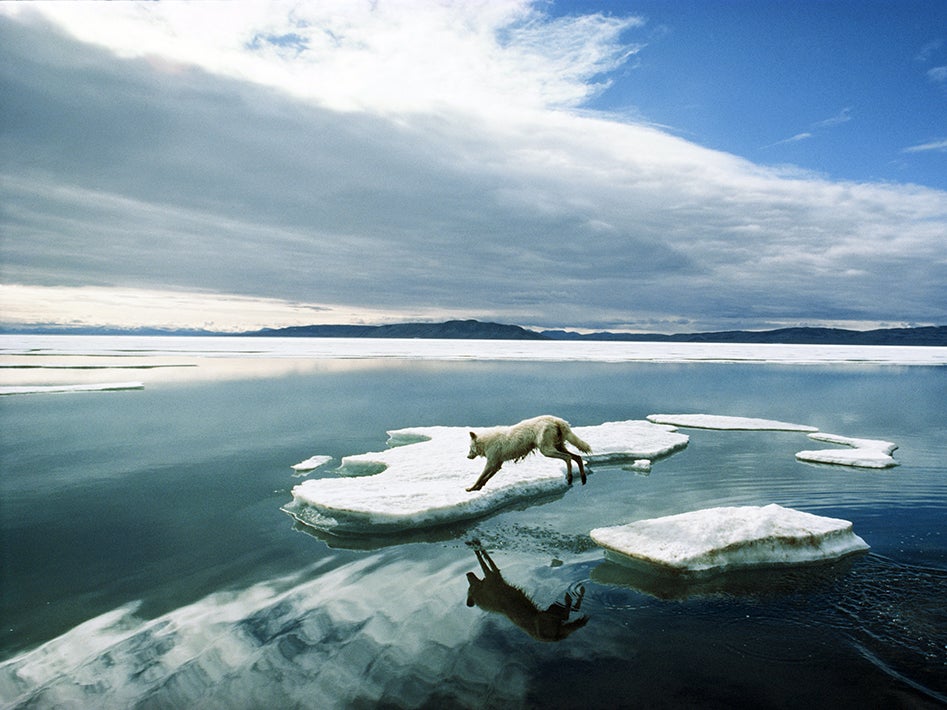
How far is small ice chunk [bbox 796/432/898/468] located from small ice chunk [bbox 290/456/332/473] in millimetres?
12024

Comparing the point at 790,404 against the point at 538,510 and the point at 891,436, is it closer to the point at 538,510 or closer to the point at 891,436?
the point at 891,436

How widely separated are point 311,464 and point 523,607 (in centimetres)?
821

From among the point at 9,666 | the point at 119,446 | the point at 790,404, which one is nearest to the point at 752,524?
the point at 9,666

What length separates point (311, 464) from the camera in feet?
44.3

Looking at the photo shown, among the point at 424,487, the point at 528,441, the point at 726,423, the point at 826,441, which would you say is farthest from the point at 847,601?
the point at 726,423

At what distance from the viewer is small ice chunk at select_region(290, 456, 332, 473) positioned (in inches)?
524

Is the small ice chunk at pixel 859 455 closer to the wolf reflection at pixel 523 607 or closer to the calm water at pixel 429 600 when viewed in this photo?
the calm water at pixel 429 600

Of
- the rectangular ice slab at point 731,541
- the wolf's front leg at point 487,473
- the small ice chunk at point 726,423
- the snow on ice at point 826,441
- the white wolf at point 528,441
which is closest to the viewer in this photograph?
the rectangular ice slab at point 731,541

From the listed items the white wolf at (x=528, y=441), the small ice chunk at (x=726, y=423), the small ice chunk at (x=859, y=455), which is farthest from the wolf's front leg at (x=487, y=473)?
the small ice chunk at (x=726, y=423)

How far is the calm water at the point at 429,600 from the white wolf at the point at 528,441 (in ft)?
3.62

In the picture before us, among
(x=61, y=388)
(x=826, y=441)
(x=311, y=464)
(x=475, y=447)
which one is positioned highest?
(x=475, y=447)

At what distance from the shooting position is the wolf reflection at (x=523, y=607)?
6184mm

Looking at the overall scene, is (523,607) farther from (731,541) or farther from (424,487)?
(424,487)

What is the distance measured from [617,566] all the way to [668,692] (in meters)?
2.60
